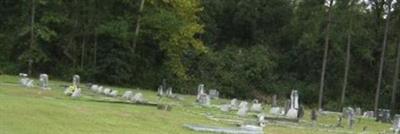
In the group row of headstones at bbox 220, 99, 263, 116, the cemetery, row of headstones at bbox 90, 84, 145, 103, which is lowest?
row of headstones at bbox 220, 99, 263, 116

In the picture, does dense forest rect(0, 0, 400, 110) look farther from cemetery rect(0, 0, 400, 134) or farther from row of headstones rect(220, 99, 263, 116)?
row of headstones rect(220, 99, 263, 116)

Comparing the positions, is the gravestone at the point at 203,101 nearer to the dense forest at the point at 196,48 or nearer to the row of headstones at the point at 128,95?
the row of headstones at the point at 128,95

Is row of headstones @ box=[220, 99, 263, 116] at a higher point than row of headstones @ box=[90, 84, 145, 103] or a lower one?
lower

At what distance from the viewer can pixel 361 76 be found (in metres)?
57.1

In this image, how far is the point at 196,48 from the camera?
178 feet

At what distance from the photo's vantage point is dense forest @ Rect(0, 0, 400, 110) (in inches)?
1986

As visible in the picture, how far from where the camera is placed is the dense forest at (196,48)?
165ft

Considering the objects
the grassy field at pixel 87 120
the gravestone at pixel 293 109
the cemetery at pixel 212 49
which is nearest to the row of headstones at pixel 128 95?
the grassy field at pixel 87 120

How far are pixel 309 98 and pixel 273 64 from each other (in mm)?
4398

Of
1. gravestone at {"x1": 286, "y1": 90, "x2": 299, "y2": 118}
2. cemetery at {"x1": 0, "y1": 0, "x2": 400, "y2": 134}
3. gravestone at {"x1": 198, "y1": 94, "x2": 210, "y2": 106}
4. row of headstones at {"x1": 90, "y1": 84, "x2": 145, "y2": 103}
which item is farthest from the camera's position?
cemetery at {"x1": 0, "y1": 0, "x2": 400, "y2": 134}

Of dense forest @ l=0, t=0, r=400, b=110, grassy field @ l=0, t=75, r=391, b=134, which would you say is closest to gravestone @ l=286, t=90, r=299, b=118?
grassy field @ l=0, t=75, r=391, b=134

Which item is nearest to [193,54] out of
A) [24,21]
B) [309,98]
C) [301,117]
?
[309,98]

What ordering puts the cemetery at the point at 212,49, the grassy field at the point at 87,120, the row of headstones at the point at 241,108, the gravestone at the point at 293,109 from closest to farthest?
the grassy field at the point at 87,120
the row of headstones at the point at 241,108
the gravestone at the point at 293,109
the cemetery at the point at 212,49

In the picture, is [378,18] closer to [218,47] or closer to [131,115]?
[218,47]
